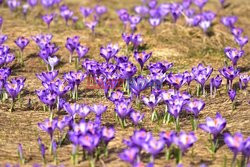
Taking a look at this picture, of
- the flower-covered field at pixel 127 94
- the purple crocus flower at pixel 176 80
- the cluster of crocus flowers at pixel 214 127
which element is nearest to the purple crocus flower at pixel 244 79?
the flower-covered field at pixel 127 94

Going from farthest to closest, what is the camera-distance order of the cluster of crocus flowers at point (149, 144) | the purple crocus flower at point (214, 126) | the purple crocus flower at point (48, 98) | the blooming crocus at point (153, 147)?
the purple crocus flower at point (48, 98) → the purple crocus flower at point (214, 126) → the blooming crocus at point (153, 147) → the cluster of crocus flowers at point (149, 144)

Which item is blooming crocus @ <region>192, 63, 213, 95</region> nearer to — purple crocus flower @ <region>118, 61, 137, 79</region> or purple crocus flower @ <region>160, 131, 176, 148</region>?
purple crocus flower @ <region>118, 61, 137, 79</region>

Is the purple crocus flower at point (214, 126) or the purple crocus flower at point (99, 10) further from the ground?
the purple crocus flower at point (99, 10)

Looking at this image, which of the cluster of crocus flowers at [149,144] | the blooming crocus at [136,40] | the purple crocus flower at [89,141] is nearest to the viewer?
the cluster of crocus flowers at [149,144]

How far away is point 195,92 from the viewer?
27.2 feet

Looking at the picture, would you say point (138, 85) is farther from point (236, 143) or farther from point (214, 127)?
point (236, 143)

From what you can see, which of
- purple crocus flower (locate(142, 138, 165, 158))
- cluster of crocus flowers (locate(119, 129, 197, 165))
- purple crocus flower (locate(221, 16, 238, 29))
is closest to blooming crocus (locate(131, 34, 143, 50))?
purple crocus flower (locate(221, 16, 238, 29))

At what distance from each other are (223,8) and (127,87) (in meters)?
7.35

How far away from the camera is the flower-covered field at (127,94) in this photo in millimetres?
5680

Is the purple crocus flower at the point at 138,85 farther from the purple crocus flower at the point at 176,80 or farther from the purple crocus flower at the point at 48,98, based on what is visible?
the purple crocus flower at the point at 48,98

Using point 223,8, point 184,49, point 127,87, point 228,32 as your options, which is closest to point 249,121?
point 127,87

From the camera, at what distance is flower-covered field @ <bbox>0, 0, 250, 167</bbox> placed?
5680 mm

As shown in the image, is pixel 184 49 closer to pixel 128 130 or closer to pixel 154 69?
pixel 154 69

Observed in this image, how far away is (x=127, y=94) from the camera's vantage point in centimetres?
822
